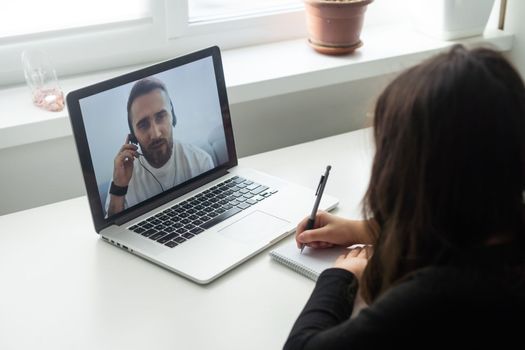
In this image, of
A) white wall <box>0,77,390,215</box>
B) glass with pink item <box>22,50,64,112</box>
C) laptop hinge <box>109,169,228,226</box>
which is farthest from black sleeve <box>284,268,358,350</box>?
glass with pink item <box>22,50,64,112</box>

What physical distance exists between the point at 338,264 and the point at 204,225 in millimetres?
277

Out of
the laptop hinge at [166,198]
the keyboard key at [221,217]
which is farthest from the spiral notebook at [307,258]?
the laptop hinge at [166,198]

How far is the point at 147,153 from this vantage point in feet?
4.39

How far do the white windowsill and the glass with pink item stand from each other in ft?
0.10

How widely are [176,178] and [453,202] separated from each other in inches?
26.1

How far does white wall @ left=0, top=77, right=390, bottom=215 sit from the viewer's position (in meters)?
1.58

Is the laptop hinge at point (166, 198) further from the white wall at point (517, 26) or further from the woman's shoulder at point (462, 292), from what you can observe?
the white wall at point (517, 26)

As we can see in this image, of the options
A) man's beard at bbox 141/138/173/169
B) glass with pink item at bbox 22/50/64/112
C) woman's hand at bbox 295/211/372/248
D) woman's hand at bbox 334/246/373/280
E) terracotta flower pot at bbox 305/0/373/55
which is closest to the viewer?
woman's hand at bbox 334/246/373/280

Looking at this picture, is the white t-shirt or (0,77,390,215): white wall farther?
(0,77,390,215): white wall

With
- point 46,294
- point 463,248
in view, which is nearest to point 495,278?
point 463,248

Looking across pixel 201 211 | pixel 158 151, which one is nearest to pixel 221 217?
pixel 201 211

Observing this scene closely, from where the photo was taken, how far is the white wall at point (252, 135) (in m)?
1.58

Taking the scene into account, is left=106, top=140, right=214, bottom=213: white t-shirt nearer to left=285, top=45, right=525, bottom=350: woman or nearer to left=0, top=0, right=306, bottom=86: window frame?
left=0, top=0, right=306, bottom=86: window frame

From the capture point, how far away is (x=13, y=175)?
1.58 metres
